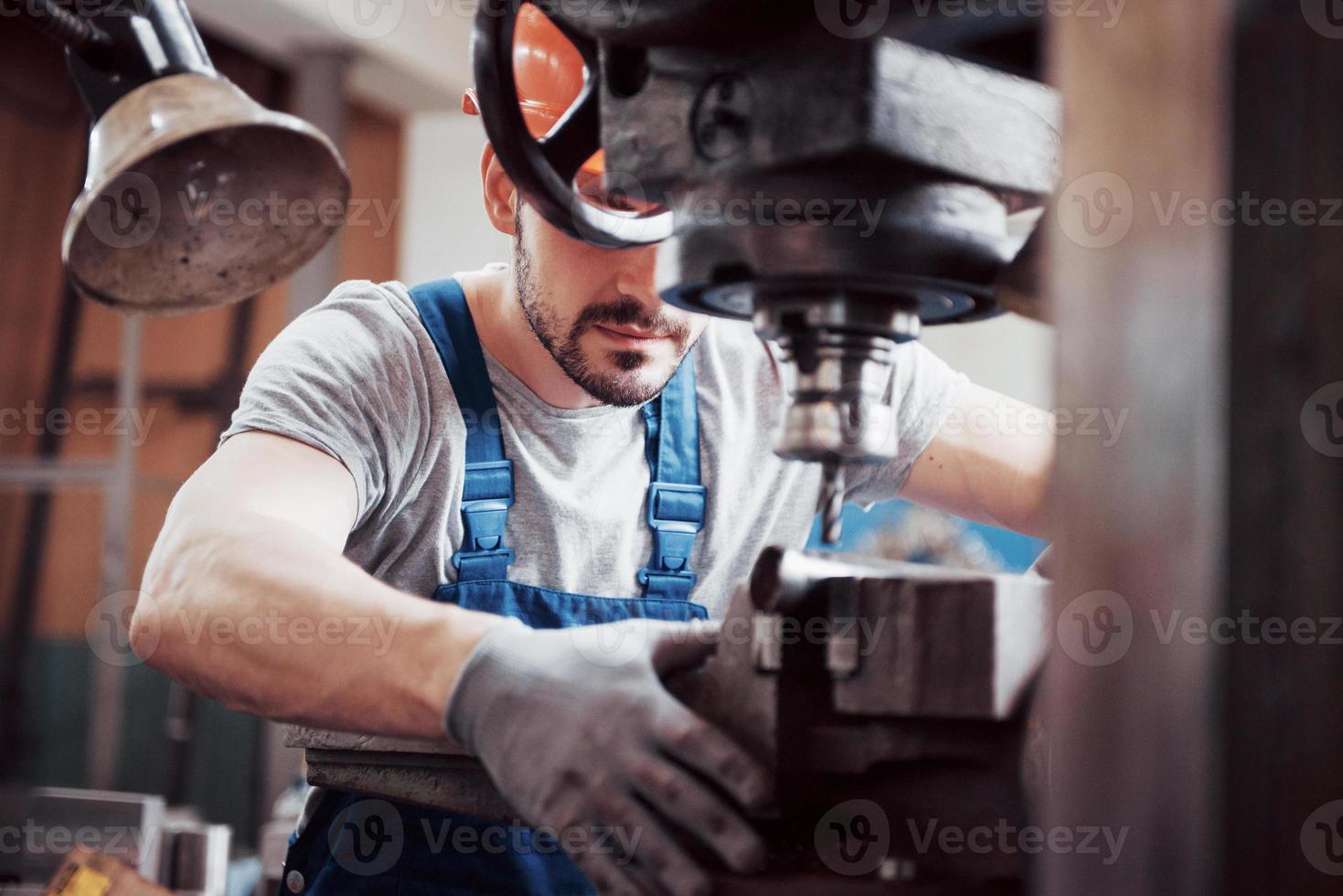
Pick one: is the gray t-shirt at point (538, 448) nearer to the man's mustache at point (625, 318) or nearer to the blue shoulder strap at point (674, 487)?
the blue shoulder strap at point (674, 487)

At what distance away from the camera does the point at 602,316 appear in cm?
152

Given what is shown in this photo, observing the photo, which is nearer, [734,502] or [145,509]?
[734,502]

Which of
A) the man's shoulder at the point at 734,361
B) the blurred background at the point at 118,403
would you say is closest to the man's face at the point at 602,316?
the man's shoulder at the point at 734,361

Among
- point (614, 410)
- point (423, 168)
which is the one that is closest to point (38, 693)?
point (423, 168)

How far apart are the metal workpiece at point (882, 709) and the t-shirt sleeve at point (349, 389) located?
0.59 m

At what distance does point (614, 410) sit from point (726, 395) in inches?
7.2

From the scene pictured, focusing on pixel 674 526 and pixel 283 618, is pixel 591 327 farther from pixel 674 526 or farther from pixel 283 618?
pixel 283 618

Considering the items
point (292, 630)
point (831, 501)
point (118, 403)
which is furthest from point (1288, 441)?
point (118, 403)

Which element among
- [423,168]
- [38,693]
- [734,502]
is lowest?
[38,693]

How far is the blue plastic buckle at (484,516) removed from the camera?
1.56m

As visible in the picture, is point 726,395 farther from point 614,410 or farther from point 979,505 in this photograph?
point 979,505

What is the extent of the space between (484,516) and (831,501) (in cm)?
63

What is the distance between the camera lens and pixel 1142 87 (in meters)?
0.58

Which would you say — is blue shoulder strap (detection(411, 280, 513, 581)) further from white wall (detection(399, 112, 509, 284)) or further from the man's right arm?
white wall (detection(399, 112, 509, 284))
